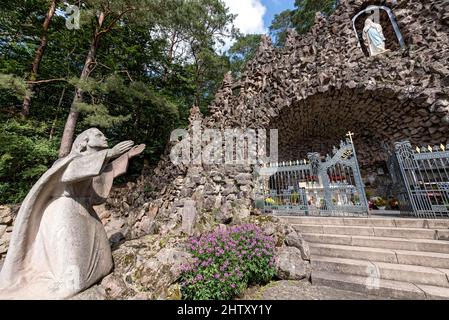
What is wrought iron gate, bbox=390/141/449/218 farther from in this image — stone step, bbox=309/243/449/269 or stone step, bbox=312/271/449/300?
stone step, bbox=312/271/449/300

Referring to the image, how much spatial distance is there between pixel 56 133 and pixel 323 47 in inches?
540

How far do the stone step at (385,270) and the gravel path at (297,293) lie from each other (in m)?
0.40

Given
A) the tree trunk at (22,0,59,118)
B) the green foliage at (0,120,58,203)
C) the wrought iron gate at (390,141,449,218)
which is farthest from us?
the tree trunk at (22,0,59,118)

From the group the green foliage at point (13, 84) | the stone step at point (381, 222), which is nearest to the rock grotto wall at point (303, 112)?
the stone step at point (381, 222)

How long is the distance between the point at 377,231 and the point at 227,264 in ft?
11.6

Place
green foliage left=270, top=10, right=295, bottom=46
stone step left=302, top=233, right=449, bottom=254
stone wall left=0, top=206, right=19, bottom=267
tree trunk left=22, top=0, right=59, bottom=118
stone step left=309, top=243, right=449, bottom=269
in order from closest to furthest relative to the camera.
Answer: stone step left=309, top=243, right=449, bottom=269 → stone step left=302, top=233, right=449, bottom=254 → stone wall left=0, top=206, right=19, bottom=267 → tree trunk left=22, top=0, right=59, bottom=118 → green foliage left=270, top=10, right=295, bottom=46

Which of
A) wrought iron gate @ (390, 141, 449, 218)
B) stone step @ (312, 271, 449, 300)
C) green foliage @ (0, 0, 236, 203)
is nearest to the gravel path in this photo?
stone step @ (312, 271, 449, 300)

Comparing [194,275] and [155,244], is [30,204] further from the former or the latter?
[194,275]

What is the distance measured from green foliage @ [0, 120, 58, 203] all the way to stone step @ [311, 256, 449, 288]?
9.04 metres

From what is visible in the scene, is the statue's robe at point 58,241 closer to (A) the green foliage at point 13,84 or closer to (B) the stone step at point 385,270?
(B) the stone step at point 385,270

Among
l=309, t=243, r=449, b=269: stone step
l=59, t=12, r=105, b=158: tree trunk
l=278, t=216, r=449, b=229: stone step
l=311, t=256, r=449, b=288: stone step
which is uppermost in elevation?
l=59, t=12, r=105, b=158: tree trunk

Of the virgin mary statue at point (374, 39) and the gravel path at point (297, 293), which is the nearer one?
the gravel path at point (297, 293)

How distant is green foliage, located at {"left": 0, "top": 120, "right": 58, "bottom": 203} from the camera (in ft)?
19.2

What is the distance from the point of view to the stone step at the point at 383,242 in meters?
3.13
